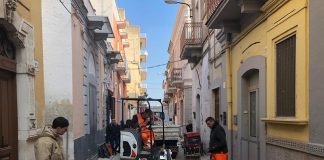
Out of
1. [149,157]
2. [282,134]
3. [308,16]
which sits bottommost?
[149,157]

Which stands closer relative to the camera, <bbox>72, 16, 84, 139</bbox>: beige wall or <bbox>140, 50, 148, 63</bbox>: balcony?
<bbox>72, 16, 84, 139</bbox>: beige wall

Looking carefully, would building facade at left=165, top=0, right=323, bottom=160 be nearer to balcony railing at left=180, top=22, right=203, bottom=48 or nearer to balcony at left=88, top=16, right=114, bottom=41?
balcony at left=88, top=16, right=114, bottom=41

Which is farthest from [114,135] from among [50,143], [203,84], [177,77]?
[177,77]

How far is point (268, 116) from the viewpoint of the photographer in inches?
355

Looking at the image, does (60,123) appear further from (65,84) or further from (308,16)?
(65,84)

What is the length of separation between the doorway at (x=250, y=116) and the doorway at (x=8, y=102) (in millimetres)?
5312

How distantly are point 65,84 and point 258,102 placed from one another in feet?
16.8

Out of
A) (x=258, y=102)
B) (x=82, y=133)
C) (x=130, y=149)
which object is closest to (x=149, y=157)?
(x=130, y=149)

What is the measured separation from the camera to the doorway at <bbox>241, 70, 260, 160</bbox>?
33.8 ft

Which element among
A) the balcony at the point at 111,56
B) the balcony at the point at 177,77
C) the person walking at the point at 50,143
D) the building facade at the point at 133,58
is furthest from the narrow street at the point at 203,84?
the building facade at the point at 133,58

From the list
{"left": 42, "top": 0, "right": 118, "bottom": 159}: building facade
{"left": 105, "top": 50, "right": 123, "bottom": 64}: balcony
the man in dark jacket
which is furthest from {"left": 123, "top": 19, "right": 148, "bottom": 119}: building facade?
the man in dark jacket

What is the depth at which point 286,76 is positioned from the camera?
315 inches

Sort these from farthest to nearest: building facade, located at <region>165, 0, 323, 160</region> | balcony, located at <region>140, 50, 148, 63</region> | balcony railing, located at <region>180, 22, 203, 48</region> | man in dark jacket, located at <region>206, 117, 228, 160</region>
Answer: balcony, located at <region>140, 50, 148, 63</region>, balcony railing, located at <region>180, 22, 203, 48</region>, man in dark jacket, located at <region>206, 117, 228, 160</region>, building facade, located at <region>165, 0, 323, 160</region>

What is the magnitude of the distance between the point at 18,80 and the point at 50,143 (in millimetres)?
2053
